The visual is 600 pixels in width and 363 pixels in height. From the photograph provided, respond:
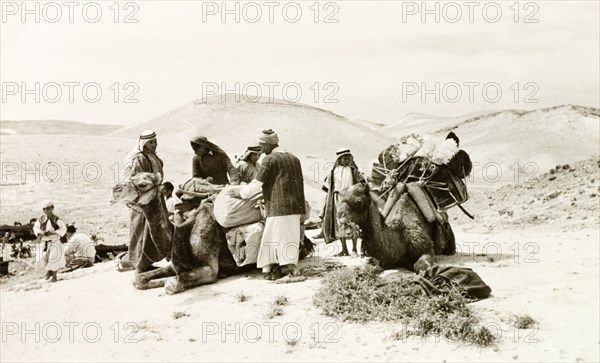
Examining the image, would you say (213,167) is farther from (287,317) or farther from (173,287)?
(287,317)

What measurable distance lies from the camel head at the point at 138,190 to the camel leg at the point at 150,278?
72.5 inches

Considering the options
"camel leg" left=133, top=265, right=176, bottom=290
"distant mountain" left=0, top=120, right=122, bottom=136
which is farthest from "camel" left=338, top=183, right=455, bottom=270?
"distant mountain" left=0, top=120, right=122, bottom=136

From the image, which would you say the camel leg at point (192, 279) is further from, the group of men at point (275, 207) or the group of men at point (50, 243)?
the group of men at point (50, 243)

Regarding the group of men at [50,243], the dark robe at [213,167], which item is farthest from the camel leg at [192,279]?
the group of men at [50,243]

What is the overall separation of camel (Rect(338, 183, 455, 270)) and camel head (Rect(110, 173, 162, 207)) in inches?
98.4

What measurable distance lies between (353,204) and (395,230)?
1210 millimetres

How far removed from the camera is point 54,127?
365 feet

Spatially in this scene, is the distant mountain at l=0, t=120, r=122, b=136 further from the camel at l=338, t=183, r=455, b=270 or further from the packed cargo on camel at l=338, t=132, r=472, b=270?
the camel at l=338, t=183, r=455, b=270

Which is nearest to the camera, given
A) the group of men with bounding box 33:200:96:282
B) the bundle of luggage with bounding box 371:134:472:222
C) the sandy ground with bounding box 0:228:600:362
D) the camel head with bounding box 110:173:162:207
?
the sandy ground with bounding box 0:228:600:362

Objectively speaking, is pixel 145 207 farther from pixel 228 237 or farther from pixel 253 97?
pixel 253 97

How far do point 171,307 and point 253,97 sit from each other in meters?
77.9

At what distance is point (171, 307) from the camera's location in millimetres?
9406

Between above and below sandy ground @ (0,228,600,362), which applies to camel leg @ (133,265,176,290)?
above

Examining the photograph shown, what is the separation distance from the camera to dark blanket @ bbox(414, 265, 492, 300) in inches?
332
